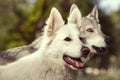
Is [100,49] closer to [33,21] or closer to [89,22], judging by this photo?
[89,22]

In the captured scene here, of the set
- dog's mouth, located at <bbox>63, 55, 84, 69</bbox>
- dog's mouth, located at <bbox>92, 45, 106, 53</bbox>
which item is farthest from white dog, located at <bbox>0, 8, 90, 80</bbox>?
dog's mouth, located at <bbox>92, 45, 106, 53</bbox>

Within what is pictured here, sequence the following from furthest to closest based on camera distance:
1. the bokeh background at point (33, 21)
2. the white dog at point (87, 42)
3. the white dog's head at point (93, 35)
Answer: the bokeh background at point (33, 21)
the white dog's head at point (93, 35)
the white dog at point (87, 42)

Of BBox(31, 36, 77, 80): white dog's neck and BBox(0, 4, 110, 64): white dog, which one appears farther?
BBox(0, 4, 110, 64): white dog

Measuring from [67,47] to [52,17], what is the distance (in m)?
0.76

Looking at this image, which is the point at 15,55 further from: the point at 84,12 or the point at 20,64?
the point at 84,12

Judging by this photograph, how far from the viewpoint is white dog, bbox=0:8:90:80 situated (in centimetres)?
1043

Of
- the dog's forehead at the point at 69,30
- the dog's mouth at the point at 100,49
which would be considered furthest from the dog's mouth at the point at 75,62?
the dog's mouth at the point at 100,49

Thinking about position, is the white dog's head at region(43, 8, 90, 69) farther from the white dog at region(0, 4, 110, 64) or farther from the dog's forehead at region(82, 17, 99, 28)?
the dog's forehead at region(82, 17, 99, 28)

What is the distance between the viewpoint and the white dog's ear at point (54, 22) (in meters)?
10.9

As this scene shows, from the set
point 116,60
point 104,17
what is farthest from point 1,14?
point 116,60

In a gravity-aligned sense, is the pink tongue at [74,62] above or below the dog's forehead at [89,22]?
below

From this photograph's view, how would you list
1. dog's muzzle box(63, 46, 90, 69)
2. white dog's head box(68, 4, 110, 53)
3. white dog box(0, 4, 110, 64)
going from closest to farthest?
dog's muzzle box(63, 46, 90, 69) → white dog box(0, 4, 110, 64) → white dog's head box(68, 4, 110, 53)

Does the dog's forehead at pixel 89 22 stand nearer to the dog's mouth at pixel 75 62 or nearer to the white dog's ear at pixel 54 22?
the white dog's ear at pixel 54 22

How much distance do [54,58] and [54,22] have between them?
28.8 inches
